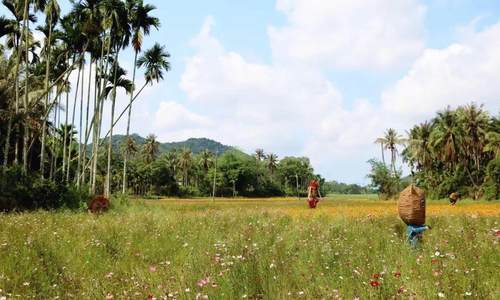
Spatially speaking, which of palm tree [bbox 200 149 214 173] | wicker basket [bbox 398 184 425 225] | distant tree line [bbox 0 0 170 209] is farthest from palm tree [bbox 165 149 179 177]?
wicker basket [bbox 398 184 425 225]

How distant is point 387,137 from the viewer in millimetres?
106938

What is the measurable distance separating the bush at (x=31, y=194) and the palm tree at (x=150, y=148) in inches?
4343

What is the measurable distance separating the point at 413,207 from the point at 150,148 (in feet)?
444

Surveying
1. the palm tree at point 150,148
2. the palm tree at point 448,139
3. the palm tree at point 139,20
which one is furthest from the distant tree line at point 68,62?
the palm tree at point 150,148

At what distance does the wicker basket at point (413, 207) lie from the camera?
10977mm

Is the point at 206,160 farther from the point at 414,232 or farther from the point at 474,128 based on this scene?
the point at 414,232

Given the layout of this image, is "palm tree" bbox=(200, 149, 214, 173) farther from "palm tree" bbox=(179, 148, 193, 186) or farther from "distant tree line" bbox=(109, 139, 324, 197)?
"palm tree" bbox=(179, 148, 193, 186)

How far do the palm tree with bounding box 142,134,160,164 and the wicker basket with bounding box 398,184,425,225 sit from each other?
132 meters

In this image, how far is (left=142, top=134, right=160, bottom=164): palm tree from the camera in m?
140

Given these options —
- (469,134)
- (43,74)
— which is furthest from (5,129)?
(469,134)

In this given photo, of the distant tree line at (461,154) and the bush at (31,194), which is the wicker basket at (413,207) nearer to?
the bush at (31,194)

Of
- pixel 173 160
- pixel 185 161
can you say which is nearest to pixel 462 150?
pixel 185 161

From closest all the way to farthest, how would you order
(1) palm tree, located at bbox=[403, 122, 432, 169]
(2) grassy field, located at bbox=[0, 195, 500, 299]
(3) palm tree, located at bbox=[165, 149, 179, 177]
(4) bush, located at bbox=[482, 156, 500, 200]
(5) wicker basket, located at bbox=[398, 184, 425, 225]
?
(2) grassy field, located at bbox=[0, 195, 500, 299], (5) wicker basket, located at bbox=[398, 184, 425, 225], (4) bush, located at bbox=[482, 156, 500, 200], (1) palm tree, located at bbox=[403, 122, 432, 169], (3) palm tree, located at bbox=[165, 149, 179, 177]

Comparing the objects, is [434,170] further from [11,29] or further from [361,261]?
[361,261]
